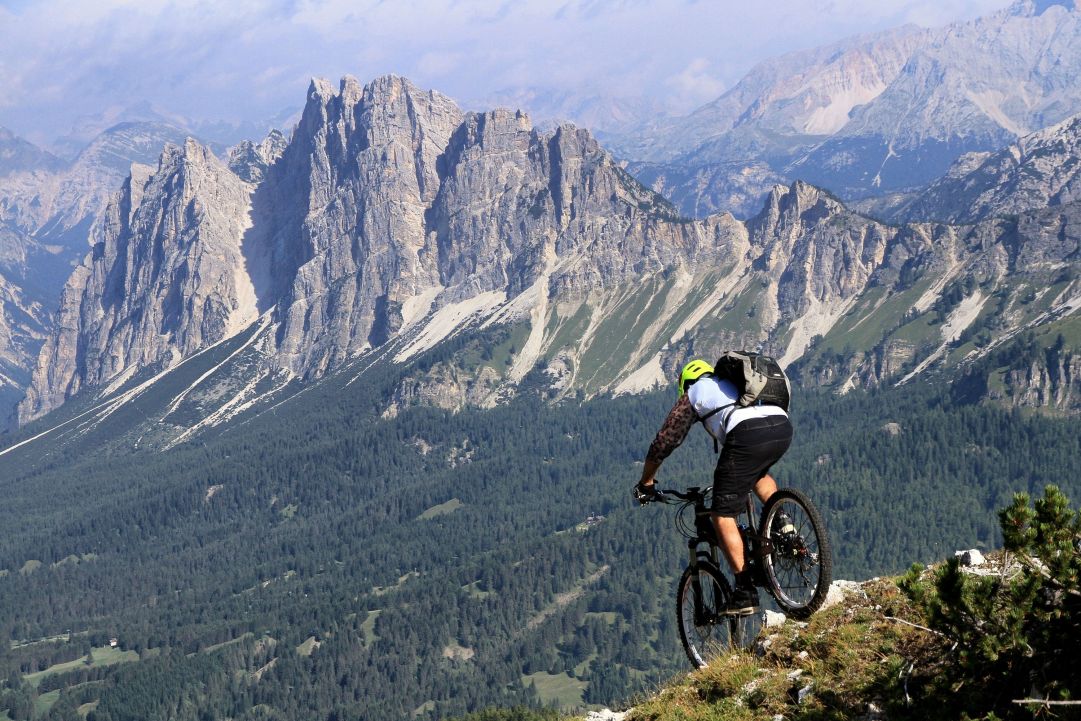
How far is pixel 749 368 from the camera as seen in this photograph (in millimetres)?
22406

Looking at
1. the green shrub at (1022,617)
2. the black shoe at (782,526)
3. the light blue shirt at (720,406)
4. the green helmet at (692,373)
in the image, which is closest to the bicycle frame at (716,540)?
the black shoe at (782,526)

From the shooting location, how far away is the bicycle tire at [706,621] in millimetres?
24672

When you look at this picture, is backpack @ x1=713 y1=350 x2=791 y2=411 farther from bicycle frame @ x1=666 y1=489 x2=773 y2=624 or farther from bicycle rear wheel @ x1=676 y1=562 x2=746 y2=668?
bicycle rear wheel @ x1=676 y1=562 x2=746 y2=668

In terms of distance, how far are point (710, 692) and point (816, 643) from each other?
2.59 meters

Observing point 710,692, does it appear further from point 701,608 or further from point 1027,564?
point 1027,564

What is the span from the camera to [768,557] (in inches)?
901

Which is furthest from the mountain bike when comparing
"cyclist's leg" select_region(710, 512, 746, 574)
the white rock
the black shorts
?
the white rock

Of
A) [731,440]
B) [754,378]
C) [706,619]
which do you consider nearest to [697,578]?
[706,619]

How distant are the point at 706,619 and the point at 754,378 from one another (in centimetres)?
621

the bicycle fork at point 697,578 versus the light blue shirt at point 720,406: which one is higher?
the light blue shirt at point 720,406

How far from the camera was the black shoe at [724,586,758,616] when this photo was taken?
928 inches

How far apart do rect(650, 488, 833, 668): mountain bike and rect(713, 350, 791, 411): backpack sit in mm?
1879

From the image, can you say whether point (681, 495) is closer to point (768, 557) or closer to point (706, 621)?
point (768, 557)

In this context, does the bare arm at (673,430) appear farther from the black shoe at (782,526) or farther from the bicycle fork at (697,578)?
the black shoe at (782,526)
